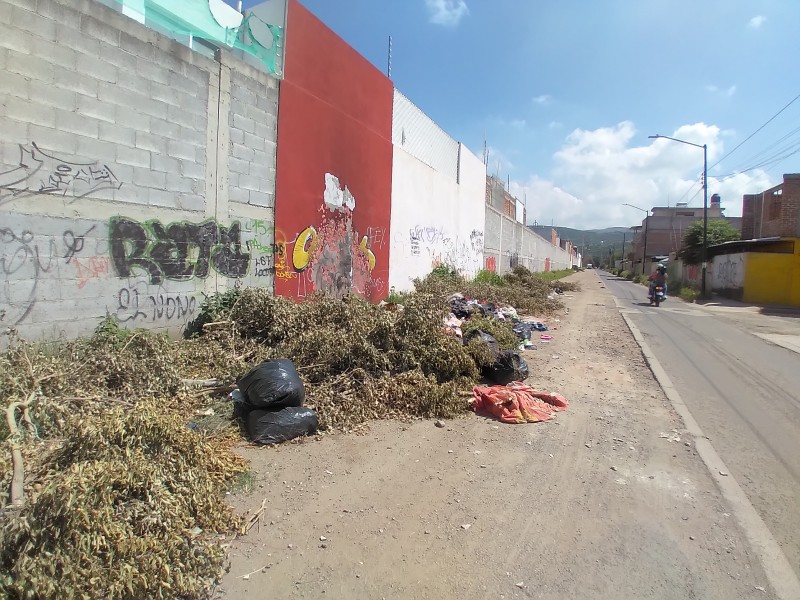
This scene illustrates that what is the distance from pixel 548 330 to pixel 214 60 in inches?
344

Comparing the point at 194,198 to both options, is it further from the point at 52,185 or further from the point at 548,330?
the point at 548,330

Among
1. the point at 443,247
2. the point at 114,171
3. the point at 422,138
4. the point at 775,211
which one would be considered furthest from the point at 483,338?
the point at 775,211

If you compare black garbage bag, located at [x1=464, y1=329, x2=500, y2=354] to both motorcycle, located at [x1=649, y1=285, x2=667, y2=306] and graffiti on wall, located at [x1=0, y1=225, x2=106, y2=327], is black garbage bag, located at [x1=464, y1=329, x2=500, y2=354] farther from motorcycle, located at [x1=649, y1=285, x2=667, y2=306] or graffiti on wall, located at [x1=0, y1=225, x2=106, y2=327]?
motorcycle, located at [x1=649, y1=285, x2=667, y2=306]

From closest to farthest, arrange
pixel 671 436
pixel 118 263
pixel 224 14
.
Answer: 1. pixel 671 436
2. pixel 118 263
3. pixel 224 14

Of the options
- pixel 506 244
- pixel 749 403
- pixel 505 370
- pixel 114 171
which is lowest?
pixel 749 403

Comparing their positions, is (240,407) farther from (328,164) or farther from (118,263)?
(328,164)

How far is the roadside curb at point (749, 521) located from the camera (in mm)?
2699

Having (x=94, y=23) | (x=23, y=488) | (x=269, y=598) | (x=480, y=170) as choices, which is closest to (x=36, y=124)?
(x=94, y=23)

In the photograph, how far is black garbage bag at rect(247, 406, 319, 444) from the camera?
14.1ft

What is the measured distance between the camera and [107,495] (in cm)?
237

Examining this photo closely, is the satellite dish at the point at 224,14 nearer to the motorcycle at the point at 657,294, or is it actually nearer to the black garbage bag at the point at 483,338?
the black garbage bag at the point at 483,338

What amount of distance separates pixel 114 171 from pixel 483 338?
4.93 m

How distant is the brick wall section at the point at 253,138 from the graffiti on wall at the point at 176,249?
70cm

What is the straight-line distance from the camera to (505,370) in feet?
20.9
